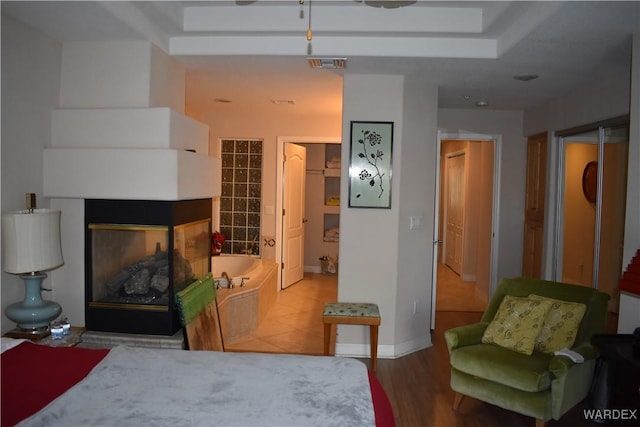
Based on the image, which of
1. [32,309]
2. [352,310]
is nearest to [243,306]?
[352,310]

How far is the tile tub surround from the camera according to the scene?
14.7 feet

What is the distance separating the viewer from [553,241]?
483cm

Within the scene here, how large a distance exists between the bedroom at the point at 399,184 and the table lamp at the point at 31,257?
219 mm

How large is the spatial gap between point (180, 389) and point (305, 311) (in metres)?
3.78

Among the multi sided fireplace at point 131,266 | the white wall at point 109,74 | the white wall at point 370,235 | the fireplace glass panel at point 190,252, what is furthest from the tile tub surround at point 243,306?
the white wall at point 109,74

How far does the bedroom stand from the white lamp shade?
0.28 metres

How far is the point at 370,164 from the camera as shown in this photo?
4082 mm

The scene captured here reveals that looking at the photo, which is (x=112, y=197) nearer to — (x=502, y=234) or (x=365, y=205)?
(x=365, y=205)

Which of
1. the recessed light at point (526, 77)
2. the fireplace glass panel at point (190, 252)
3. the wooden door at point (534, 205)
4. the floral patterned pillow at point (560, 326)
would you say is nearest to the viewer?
the floral patterned pillow at point (560, 326)

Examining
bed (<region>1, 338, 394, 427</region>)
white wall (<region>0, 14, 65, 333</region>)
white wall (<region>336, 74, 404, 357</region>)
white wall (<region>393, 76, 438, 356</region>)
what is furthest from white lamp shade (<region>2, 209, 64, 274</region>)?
white wall (<region>393, 76, 438, 356</region>)

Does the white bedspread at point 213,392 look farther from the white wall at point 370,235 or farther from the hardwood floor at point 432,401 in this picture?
the white wall at point 370,235

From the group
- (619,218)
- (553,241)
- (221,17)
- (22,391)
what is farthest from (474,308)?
(22,391)

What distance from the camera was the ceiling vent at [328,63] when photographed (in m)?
3.57

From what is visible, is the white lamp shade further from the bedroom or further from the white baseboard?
the white baseboard
